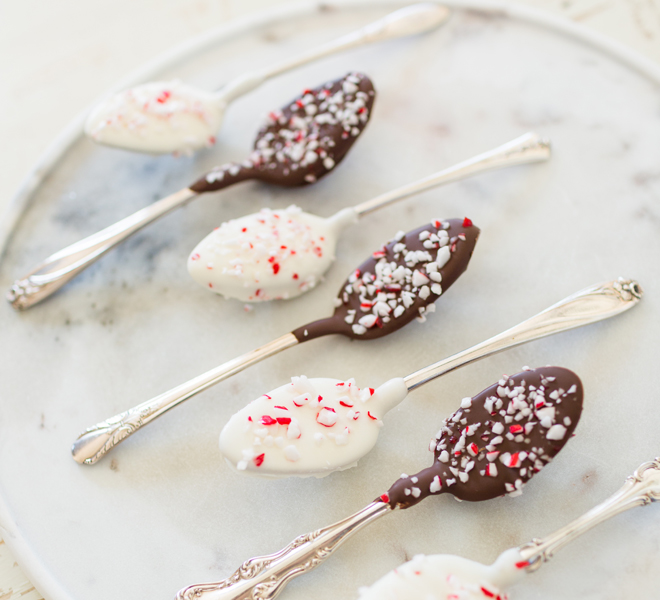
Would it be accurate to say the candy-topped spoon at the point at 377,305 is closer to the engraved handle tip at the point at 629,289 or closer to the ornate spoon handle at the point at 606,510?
the engraved handle tip at the point at 629,289

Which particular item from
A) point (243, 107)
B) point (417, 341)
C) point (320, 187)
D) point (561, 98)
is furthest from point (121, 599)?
point (561, 98)

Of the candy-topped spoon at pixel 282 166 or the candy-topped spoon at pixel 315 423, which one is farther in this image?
the candy-topped spoon at pixel 282 166

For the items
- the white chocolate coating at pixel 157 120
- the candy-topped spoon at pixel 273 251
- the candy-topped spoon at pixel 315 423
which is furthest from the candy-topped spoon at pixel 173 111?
the candy-topped spoon at pixel 315 423

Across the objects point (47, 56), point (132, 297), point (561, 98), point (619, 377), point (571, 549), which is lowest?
point (571, 549)

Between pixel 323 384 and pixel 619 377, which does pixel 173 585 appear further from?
pixel 619 377

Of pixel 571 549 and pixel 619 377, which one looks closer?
pixel 571 549

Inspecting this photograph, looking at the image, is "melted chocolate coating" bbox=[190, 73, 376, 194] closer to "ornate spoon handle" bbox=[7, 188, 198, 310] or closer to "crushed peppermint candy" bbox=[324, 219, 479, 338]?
"ornate spoon handle" bbox=[7, 188, 198, 310]

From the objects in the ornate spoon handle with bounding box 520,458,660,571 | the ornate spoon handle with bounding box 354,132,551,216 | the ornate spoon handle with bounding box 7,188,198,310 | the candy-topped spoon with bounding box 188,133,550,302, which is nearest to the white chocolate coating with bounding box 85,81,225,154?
the ornate spoon handle with bounding box 7,188,198,310
